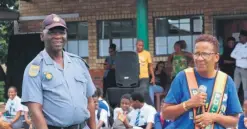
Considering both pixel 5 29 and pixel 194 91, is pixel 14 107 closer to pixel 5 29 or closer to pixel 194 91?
pixel 5 29

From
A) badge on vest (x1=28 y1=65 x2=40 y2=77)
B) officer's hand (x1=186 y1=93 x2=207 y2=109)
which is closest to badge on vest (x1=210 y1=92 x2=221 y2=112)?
officer's hand (x1=186 y1=93 x2=207 y2=109)

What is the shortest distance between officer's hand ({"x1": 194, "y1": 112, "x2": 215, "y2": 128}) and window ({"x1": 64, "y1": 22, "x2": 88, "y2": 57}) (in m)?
11.3

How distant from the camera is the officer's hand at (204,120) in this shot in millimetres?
4082

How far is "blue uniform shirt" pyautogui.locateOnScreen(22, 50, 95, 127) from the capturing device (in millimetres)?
4461

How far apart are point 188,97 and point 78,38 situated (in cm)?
1146

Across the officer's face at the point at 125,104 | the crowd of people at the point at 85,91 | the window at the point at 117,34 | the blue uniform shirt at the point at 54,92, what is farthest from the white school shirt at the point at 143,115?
the blue uniform shirt at the point at 54,92

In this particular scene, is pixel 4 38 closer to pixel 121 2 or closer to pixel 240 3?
pixel 121 2

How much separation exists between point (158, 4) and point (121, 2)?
947mm

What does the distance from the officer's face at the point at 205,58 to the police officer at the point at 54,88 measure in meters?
0.97

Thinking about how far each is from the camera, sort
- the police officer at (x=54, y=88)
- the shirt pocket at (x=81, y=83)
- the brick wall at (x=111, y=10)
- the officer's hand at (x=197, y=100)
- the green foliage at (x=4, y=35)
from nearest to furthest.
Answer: the officer's hand at (x=197, y=100) < the police officer at (x=54, y=88) < the shirt pocket at (x=81, y=83) < the brick wall at (x=111, y=10) < the green foliage at (x=4, y=35)

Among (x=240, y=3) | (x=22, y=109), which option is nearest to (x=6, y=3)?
(x=22, y=109)

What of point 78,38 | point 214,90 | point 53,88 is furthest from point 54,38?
point 78,38

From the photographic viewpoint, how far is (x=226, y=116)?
420cm

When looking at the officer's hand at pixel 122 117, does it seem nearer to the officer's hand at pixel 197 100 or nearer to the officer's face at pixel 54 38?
the officer's face at pixel 54 38
